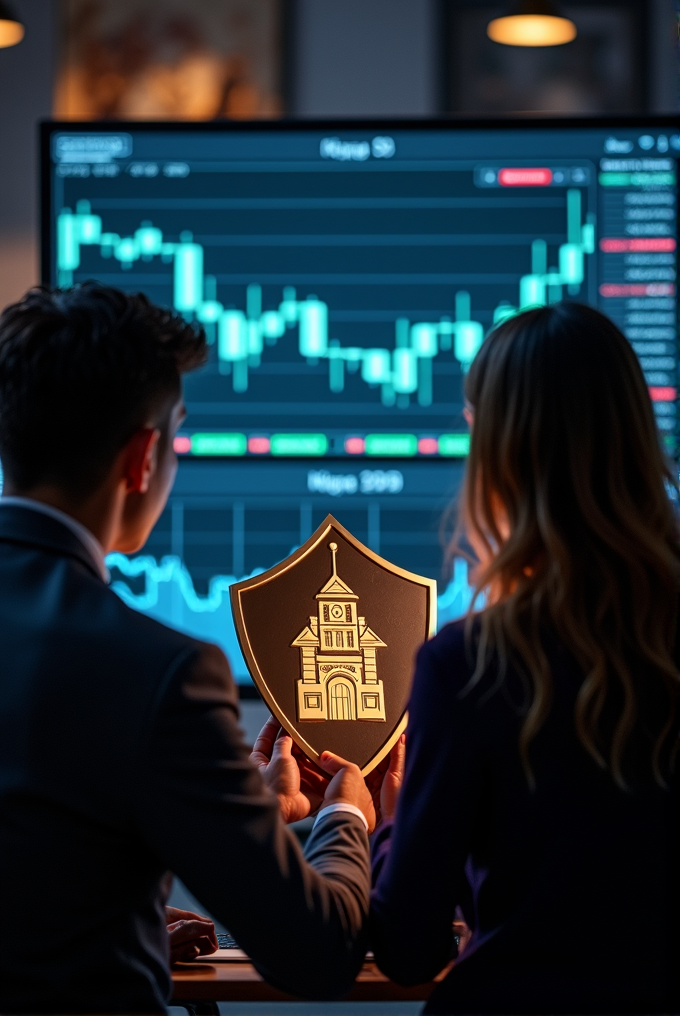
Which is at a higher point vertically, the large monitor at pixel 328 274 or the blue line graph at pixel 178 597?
the large monitor at pixel 328 274

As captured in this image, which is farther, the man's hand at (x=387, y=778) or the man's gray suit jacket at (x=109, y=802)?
the man's hand at (x=387, y=778)

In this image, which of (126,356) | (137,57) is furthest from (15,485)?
(137,57)

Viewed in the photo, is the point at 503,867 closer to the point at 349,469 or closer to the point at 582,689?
the point at 582,689

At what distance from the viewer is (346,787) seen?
150cm

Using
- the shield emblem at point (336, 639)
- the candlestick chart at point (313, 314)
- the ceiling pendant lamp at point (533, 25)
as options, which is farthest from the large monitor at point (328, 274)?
the shield emblem at point (336, 639)

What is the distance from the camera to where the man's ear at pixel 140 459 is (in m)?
1.23

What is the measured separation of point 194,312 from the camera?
3441 mm

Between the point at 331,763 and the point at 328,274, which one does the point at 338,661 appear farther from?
the point at 328,274

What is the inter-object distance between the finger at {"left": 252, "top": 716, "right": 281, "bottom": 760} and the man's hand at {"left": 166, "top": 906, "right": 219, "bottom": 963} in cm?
23

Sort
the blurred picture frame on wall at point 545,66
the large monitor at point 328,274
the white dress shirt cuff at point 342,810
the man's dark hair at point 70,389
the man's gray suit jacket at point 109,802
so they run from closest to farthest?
the man's gray suit jacket at point 109,802 → the man's dark hair at point 70,389 → the white dress shirt cuff at point 342,810 → the large monitor at point 328,274 → the blurred picture frame on wall at point 545,66

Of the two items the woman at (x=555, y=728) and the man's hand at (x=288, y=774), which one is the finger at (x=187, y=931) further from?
the woman at (x=555, y=728)

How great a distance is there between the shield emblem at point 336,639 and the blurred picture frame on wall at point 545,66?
7.78ft

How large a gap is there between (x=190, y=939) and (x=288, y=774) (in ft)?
0.77

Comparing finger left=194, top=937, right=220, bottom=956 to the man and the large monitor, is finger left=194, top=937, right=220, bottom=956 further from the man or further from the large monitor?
the large monitor
